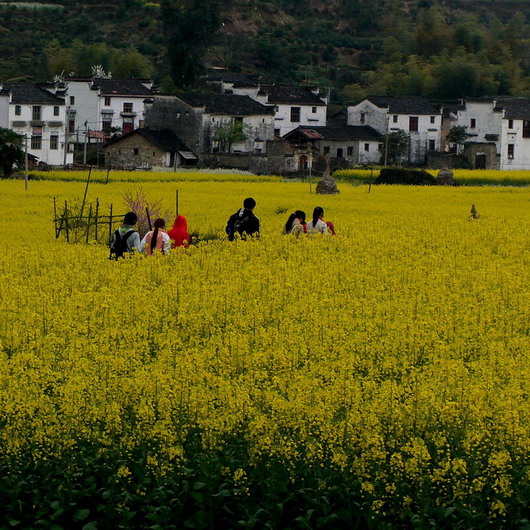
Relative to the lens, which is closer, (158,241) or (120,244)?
(158,241)

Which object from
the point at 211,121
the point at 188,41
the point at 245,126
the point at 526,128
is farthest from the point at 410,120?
the point at 188,41

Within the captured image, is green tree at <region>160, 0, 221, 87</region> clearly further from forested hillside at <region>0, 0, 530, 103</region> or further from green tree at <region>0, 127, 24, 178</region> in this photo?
green tree at <region>0, 127, 24, 178</region>

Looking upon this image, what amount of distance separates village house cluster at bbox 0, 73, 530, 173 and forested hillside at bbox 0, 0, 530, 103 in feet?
27.3

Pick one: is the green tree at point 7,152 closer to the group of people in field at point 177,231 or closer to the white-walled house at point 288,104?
the group of people in field at point 177,231

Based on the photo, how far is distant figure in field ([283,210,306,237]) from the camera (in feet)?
91.9

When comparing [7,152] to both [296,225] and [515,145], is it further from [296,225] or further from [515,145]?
[515,145]

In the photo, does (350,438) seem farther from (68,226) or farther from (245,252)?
(68,226)

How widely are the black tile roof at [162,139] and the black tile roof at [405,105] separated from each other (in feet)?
60.7

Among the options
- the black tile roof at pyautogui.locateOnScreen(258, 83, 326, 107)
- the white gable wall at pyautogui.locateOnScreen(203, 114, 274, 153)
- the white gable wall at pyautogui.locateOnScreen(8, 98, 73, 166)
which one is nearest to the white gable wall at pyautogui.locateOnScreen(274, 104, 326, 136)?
the black tile roof at pyautogui.locateOnScreen(258, 83, 326, 107)

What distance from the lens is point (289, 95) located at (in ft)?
320

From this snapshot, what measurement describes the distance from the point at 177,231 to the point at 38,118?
202ft

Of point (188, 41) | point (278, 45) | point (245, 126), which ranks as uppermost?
point (278, 45)

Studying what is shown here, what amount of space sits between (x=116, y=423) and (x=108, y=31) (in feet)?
435

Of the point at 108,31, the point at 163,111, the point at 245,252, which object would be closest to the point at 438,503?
the point at 245,252
